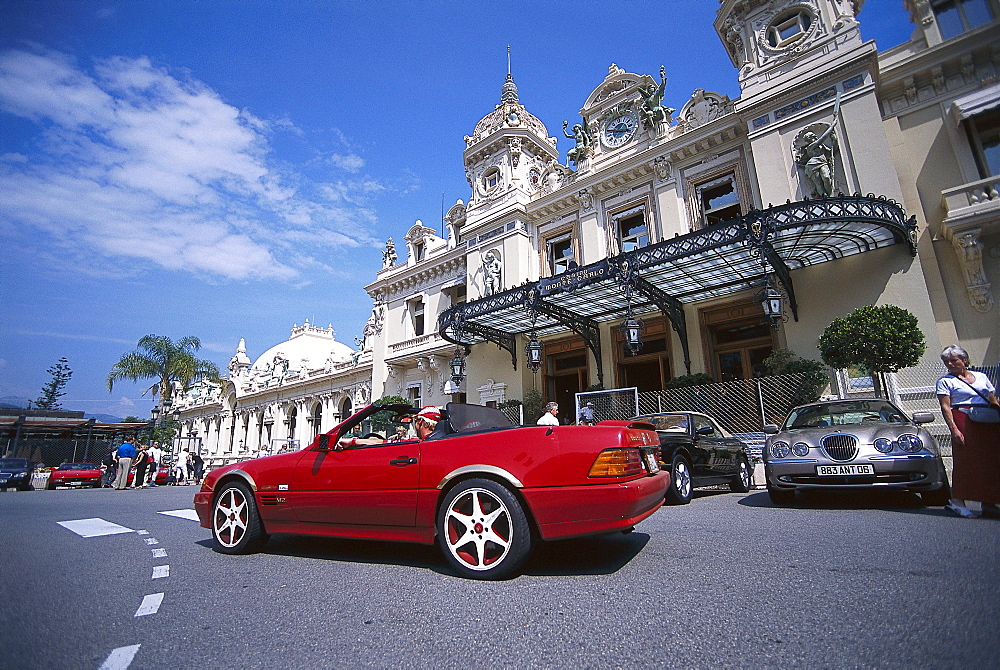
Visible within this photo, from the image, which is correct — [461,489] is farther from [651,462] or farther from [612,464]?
[651,462]

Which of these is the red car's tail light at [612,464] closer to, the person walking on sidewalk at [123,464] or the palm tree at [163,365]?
the person walking on sidewalk at [123,464]

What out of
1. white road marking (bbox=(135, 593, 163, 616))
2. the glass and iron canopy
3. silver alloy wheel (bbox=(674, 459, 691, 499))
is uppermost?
the glass and iron canopy

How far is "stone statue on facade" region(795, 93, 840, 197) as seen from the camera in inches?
510

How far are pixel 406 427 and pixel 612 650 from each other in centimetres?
386

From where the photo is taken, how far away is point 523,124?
23.3m

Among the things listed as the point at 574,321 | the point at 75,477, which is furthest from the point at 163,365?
the point at 574,321

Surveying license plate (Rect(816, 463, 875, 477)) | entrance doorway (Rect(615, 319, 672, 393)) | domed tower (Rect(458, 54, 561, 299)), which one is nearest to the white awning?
entrance doorway (Rect(615, 319, 672, 393))

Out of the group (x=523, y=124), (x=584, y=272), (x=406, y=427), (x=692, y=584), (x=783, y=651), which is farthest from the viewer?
(x=523, y=124)

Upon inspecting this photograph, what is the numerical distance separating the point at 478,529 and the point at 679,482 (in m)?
4.62

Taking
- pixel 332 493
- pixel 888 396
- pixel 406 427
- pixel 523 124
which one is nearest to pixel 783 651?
pixel 332 493

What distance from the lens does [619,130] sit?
1903 centimetres

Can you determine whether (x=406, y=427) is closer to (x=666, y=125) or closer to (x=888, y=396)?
(x=888, y=396)

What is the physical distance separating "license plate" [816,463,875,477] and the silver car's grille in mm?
100

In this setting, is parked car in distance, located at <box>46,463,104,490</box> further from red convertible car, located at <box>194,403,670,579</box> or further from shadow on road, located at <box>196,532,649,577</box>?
red convertible car, located at <box>194,403,670,579</box>
